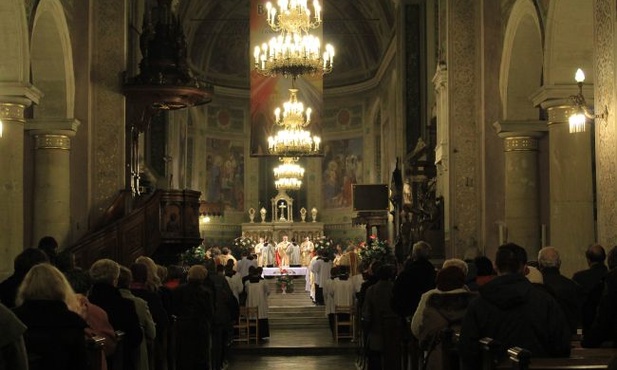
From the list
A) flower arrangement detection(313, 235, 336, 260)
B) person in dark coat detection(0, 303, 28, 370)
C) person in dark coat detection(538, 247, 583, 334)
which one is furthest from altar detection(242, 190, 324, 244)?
person in dark coat detection(0, 303, 28, 370)

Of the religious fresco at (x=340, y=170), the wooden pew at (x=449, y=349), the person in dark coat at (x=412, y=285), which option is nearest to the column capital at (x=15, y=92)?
the person in dark coat at (x=412, y=285)

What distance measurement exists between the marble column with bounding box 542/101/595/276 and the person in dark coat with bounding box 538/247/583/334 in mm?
4978

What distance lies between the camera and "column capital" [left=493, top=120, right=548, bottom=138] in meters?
16.1

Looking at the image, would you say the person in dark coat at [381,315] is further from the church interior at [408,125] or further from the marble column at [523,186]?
the marble column at [523,186]

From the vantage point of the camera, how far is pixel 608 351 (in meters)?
6.08

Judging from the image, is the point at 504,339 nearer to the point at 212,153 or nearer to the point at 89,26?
the point at 89,26

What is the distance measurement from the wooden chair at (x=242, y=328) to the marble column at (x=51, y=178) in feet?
12.3

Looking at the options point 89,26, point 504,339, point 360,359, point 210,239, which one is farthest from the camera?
point 210,239

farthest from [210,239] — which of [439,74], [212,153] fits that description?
[439,74]

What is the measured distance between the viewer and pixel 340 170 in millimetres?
38500

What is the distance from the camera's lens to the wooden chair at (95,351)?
620cm

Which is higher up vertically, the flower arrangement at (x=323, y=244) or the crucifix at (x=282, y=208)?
the crucifix at (x=282, y=208)

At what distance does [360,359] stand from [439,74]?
6.34 metres

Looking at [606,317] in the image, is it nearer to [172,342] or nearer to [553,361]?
[553,361]
